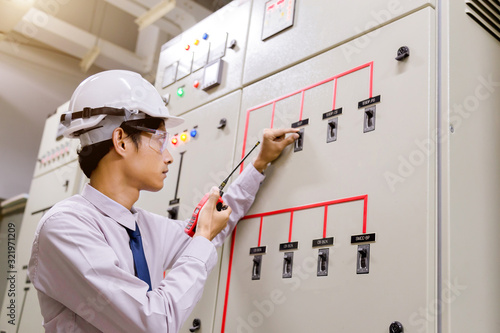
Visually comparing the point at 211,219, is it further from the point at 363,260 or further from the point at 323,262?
the point at 363,260

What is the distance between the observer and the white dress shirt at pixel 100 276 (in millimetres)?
1266

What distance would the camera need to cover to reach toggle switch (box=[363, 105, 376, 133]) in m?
1.48

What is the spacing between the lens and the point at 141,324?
1257 mm

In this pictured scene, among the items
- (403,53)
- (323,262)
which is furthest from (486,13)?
(323,262)

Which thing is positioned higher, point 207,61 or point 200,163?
point 207,61

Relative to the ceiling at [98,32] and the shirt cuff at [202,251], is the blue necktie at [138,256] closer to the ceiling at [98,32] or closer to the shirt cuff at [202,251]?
the shirt cuff at [202,251]

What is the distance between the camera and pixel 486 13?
1609 mm

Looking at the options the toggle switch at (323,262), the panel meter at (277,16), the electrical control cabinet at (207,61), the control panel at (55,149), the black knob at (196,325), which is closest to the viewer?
the toggle switch at (323,262)

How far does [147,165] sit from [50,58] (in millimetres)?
4539

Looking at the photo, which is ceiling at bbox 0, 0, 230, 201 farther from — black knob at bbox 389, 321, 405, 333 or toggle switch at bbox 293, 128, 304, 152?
black knob at bbox 389, 321, 405, 333

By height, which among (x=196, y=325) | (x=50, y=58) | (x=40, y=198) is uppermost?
(x=50, y=58)

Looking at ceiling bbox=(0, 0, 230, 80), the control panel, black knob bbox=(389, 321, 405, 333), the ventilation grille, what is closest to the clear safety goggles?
black knob bbox=(389, 321, 405, 333)

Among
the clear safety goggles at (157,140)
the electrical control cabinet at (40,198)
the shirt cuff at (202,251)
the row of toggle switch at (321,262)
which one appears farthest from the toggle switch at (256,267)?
the electrical control cabinet at (40,198)

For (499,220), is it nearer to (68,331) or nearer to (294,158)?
(294,158)
